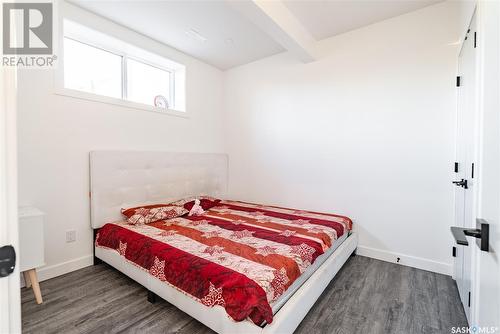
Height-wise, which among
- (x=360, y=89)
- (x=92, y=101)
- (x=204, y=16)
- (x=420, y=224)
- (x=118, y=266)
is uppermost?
(x=204, y=16)

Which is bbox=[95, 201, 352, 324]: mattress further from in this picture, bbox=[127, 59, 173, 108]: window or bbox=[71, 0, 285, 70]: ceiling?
bbox=[71, 0, 285, 70]: ceiling

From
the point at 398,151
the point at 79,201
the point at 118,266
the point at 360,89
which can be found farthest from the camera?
the point at 360,89

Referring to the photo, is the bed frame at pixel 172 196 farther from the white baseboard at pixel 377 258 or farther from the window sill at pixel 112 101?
the window sill at pixel 112 101

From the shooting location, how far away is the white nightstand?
1.90m

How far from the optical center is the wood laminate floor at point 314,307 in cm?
171

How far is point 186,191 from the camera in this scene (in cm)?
362

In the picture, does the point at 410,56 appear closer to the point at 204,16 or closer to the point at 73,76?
the point at 204,16

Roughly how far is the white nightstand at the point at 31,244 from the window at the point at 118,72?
134 cm

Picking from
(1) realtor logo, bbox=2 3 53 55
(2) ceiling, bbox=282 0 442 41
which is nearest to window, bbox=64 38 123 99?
(1) realtor logo, bbox=2 3 53 55

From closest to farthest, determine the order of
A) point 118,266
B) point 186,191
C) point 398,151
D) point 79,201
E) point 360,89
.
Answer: point 118,266 < point 79,201 < point 398,151 < point 360,89 < point 186,191

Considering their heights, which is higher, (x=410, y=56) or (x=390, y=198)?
(x=410, y=56)

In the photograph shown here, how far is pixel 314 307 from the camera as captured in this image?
6.37 feet

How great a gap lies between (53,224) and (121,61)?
2140mm

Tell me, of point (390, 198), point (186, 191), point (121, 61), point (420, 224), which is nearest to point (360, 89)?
point (390, 198)
